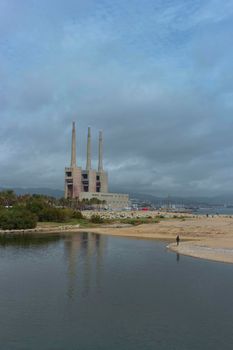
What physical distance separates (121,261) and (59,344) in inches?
1357

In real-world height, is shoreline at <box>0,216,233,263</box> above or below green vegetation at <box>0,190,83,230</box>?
below

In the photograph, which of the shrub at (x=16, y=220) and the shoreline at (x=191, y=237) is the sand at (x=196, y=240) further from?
the shrub at (x=16, y=220)

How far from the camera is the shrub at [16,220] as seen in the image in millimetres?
116500

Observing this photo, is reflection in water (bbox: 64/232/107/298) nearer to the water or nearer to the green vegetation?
the water

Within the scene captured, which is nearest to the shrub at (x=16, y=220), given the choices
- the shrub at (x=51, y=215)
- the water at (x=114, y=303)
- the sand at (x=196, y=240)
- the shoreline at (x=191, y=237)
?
the shoreline at (x=191, y=237)

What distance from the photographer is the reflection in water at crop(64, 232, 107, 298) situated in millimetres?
43656

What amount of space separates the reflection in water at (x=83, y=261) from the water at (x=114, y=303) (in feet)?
0.37

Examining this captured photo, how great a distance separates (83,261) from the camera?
60156 mm

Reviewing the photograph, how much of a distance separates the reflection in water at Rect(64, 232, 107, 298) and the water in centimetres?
11

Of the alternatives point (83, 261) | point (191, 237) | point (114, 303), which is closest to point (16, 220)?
point (191, 237)

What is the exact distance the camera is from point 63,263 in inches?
2301

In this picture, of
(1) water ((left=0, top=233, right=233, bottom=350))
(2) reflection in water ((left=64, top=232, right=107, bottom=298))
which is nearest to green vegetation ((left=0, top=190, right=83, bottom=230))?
(2) reflection in water ((left=64, top=232, right=107, bottom=298))

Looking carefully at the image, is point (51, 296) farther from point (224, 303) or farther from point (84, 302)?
point (224, 303)

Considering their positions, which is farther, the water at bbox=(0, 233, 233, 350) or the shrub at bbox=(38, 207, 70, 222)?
the shrub at bbox=(38, 207, 70, 222)
